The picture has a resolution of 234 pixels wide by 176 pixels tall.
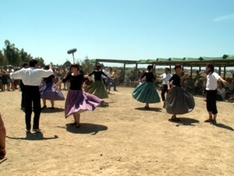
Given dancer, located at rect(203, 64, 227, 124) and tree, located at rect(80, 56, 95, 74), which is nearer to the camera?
dancer, located at rect(203, 64, 227, 124)

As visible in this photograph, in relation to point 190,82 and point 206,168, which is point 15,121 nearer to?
point 206,168

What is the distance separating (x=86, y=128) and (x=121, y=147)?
7.45 ft

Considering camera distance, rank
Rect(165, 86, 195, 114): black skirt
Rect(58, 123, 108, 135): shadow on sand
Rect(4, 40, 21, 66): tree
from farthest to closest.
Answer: Rect(4, 40, 21, 66): tree
Rect(165, 86, 195, 114): black skirt
Rect(58, 123, 108, 135): shadow on sand

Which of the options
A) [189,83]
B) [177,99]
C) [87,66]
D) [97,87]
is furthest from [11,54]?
[177,99]

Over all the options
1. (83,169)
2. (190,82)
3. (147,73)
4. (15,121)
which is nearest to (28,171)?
(83,169)

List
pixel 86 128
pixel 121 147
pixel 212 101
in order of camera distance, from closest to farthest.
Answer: pixel 121 147 < pixel 86 128 < pixel 212 101

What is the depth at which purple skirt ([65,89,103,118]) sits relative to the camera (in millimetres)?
8215

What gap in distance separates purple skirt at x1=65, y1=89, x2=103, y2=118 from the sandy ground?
56cm

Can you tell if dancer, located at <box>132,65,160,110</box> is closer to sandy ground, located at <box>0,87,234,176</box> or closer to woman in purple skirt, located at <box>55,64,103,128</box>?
sandy ground, located at <box>0,87,234,176</box>

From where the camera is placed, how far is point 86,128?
28.2 ft

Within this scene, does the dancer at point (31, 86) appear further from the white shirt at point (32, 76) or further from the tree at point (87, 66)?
the tree at point (87, 66)

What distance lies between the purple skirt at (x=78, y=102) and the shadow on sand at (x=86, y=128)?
1.42 feet

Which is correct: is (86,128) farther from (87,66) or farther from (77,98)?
(87,66)

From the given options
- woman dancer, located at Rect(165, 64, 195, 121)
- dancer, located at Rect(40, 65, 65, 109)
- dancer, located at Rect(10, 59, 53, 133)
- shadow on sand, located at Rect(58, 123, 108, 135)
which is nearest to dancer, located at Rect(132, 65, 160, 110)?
woman dancer, located at Rect(165, 64, 195, 121)
